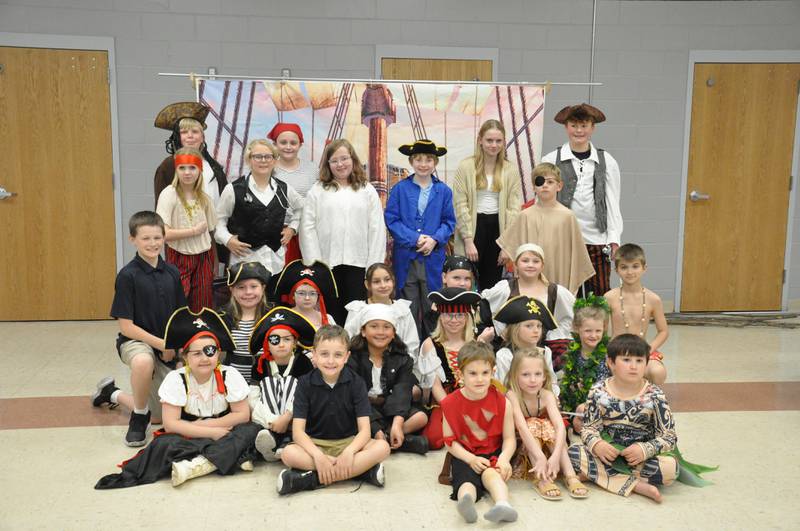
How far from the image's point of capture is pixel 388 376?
3631mm

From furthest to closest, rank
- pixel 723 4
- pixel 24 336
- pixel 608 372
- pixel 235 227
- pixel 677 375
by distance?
pixel 723 4
pixel 24 336
pixel 677 375
pixel 235 227
pixel 608 372

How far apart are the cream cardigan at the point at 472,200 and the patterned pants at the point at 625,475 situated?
5.78 feet

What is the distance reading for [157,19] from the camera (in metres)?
5.72

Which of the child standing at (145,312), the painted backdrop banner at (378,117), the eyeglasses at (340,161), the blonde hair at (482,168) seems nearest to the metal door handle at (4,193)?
the painted backdrop banner at (378,117)

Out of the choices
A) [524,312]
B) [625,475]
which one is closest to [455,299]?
[524,312]

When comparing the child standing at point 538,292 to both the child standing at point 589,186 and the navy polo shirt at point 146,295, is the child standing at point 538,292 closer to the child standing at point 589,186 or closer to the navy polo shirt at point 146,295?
the child standing at point 589,186

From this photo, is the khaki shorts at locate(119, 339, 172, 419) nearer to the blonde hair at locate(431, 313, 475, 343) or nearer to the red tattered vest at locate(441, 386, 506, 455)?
the blonde hair at locate(431, 313, 475, 343)

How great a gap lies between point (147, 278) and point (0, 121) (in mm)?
2838

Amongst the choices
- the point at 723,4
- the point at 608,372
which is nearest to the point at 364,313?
the point at 608,372

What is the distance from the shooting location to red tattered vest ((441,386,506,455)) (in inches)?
125

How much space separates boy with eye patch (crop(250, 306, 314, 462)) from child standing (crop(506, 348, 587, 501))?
3.20 ft

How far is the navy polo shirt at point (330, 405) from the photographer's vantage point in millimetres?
3260

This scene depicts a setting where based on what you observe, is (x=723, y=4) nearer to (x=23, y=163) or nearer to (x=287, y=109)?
(x=287, y=109)

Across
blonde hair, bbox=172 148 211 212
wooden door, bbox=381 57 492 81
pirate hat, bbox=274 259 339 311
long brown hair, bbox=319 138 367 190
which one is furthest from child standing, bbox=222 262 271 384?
wooden door, bbox=381 57 492 81
